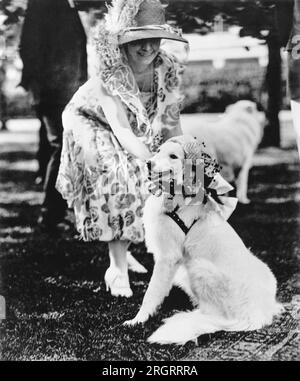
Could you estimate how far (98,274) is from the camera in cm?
473

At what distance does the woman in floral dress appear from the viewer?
446 cm

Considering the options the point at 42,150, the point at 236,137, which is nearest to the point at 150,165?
the point at 236,137

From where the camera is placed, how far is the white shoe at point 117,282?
15.3 ft

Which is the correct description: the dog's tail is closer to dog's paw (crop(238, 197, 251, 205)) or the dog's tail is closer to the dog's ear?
dog's paw (crop(238, 197, 251, 205))

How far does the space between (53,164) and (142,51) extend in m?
0.81

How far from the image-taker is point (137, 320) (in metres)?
4.57

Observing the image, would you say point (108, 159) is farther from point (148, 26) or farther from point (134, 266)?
point (148, 26)

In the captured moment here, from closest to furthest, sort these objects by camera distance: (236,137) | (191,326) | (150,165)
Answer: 1. (150,165)
2. (191,326)
3. (236,137)

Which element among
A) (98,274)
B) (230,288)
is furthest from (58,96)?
(230,288)

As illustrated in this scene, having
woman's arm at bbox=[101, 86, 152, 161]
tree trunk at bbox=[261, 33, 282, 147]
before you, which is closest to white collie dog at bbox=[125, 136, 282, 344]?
woman's arm at bbox=[101, 86, 152, 161]

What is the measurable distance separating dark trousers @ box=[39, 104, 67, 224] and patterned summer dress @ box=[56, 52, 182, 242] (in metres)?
0.06

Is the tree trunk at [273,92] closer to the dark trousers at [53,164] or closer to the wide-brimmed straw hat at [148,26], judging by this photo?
the wide-brimmed straw hat at [148,26]

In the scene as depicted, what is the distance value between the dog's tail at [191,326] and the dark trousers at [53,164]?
867 mm
